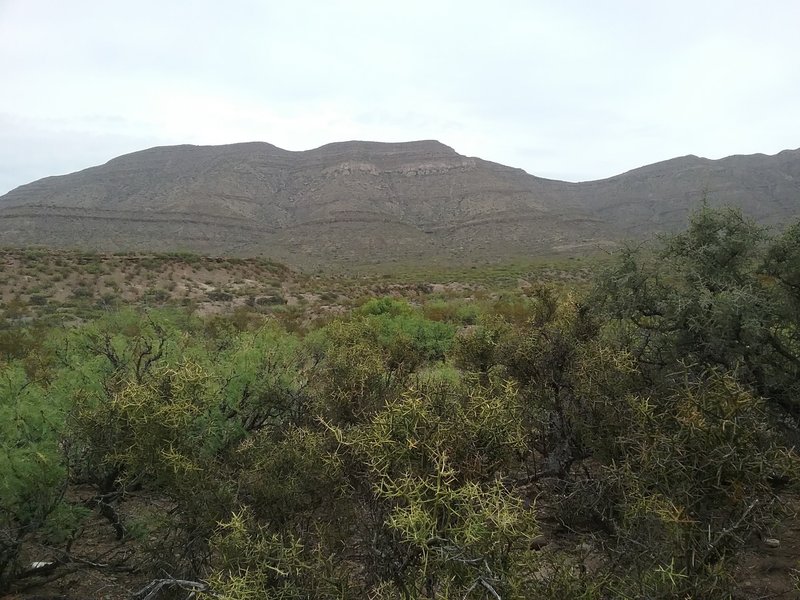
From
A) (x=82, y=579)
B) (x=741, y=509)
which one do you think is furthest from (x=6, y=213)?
(x=741, y=509)

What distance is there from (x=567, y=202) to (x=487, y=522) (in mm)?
118301

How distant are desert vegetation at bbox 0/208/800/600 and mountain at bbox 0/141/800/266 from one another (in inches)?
2533

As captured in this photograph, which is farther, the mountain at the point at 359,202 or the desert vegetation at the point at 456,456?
the mountain at the point at 359,202

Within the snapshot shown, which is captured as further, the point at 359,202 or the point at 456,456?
the point at 359,202

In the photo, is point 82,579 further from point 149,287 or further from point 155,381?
point 149,287

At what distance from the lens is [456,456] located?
3.71 meters

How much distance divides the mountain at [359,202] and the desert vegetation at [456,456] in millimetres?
64327

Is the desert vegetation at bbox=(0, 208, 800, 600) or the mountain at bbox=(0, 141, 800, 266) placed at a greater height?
the mountain at bbox=(0, 141, 800, 266)

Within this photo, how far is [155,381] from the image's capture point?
15.7ft

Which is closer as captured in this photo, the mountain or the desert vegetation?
the desert vegetation

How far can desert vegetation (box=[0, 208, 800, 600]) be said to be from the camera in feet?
11.1

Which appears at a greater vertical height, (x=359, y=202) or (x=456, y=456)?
(x=359, y=202)

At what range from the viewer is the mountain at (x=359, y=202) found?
7888cm

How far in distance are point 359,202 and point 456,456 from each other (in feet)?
345
